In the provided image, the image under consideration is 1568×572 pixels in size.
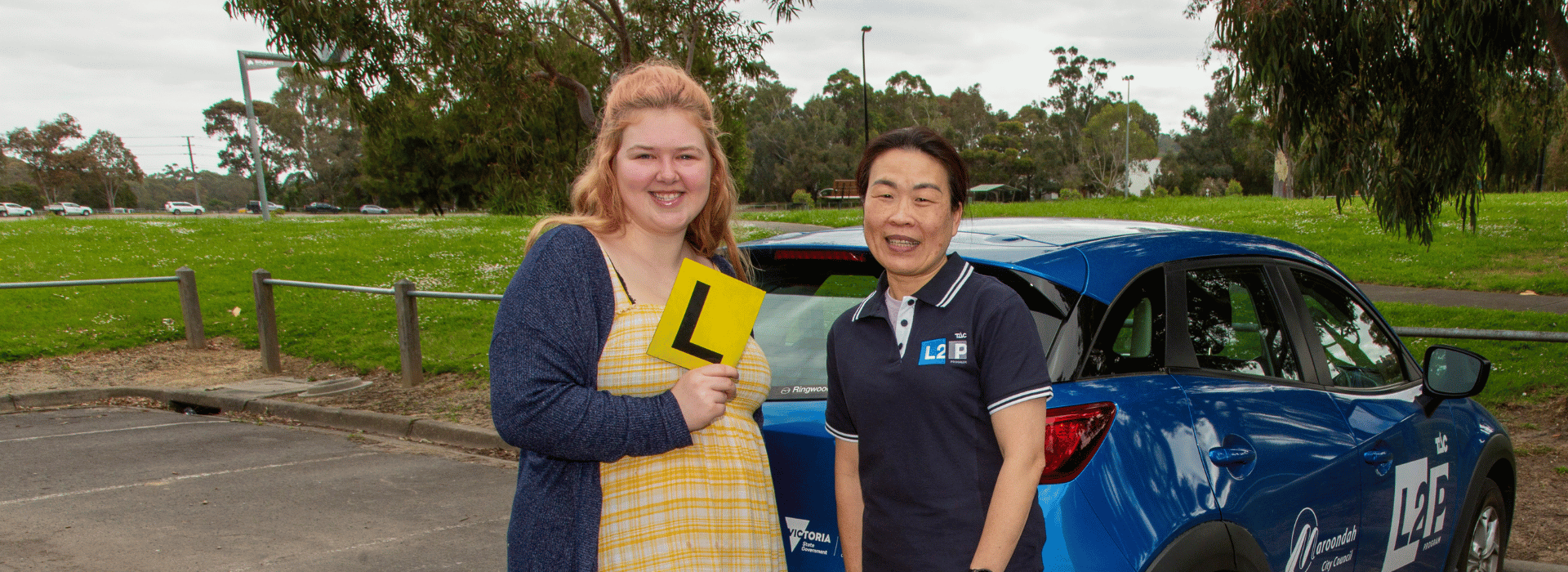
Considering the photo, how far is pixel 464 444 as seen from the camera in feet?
25.8

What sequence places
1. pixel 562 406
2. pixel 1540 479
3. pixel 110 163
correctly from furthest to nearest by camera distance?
pixel 110 163
pixel 1540 479
pixel 562 406

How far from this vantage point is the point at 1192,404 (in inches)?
94.7

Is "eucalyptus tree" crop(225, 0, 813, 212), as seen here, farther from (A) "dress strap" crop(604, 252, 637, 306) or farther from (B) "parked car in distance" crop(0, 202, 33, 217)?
(B) "parked car in distance" crop(0, 202, 33, 217)

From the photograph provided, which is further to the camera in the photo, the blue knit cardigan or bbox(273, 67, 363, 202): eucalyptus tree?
bbox(273, 67, 363, 202): eucalyptus tree

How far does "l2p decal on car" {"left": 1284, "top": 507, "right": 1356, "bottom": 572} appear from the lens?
2668 mm

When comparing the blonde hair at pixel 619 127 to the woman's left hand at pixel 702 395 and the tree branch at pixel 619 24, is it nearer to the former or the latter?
the woman's left hand at pixel 702 395

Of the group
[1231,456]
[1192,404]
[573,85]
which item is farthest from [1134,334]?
[573,85]

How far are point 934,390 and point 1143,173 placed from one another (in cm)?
9578

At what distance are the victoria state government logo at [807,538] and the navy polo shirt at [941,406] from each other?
0.35m

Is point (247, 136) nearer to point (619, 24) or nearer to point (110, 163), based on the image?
point (110, 163)

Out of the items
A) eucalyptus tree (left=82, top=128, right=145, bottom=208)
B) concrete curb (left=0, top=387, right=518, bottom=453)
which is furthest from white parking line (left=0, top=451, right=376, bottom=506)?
eucalyptus tree (left=82, top=128, right=145, bottom=208)

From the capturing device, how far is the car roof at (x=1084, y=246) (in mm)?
2355

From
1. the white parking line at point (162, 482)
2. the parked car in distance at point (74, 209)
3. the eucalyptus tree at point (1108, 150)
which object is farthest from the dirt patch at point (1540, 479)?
the parked car in distance at point (74, 209)

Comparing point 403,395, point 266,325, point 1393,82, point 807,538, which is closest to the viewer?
point 807,538
